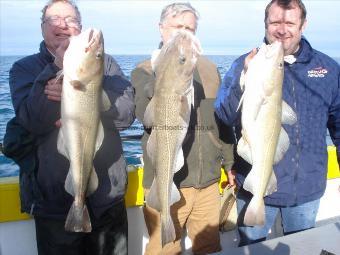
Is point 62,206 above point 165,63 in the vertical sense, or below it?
below

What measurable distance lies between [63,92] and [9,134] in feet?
2.71

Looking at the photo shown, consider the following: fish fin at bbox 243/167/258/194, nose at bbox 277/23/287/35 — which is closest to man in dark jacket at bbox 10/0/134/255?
fish fin at bbox 243/167/258/194

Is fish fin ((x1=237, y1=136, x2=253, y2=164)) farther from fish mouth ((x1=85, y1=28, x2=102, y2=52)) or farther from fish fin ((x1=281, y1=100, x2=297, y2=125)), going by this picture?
fish mouth ((x1=85, y1=28, x2=102, y2=52))

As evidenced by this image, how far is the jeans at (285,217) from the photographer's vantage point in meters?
3.80

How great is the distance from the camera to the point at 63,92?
2.60m

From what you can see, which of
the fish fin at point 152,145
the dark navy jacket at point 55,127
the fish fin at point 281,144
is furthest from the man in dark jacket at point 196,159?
the fish fin at point 281,144

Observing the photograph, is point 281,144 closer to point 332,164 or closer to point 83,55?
point 83,55

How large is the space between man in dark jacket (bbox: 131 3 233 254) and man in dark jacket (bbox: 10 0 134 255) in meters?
0.44

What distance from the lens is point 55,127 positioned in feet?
9.97

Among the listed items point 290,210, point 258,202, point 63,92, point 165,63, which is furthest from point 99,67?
point 290,210

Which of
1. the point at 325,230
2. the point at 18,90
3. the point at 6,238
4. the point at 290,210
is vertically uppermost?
the point at 18,90

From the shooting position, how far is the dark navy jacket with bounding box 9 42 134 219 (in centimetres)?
280

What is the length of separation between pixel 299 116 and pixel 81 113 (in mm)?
1961

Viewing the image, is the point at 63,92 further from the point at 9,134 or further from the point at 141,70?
the point at 141,70
